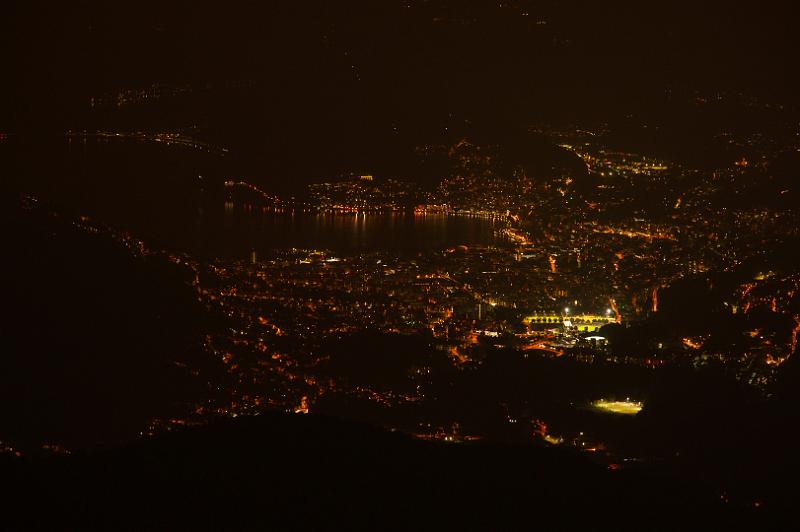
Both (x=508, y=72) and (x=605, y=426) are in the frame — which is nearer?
(x=605, y=426)

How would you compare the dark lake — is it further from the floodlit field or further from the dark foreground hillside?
the dark foreground hillside

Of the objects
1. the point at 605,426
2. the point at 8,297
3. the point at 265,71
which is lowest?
the point at 605,426

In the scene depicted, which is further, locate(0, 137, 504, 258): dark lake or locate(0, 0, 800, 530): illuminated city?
locate(0, 137, 504, 258): dark lake

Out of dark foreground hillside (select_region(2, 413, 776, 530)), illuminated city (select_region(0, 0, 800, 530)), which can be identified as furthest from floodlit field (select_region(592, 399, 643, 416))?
dark foreground hillside (select_region(2, 413, 776, 530))

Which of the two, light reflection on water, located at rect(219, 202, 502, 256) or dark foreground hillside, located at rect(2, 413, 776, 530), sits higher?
dark foreground hillside, located at rect(2, 413, 776, 530)

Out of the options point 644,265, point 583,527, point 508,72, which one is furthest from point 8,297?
point 508,72

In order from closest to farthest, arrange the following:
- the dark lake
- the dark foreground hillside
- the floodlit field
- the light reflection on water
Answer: the dark foreground hillside, the floodlit field, the dark lake, the light reflection on water

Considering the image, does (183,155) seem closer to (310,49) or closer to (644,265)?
(310,49)
